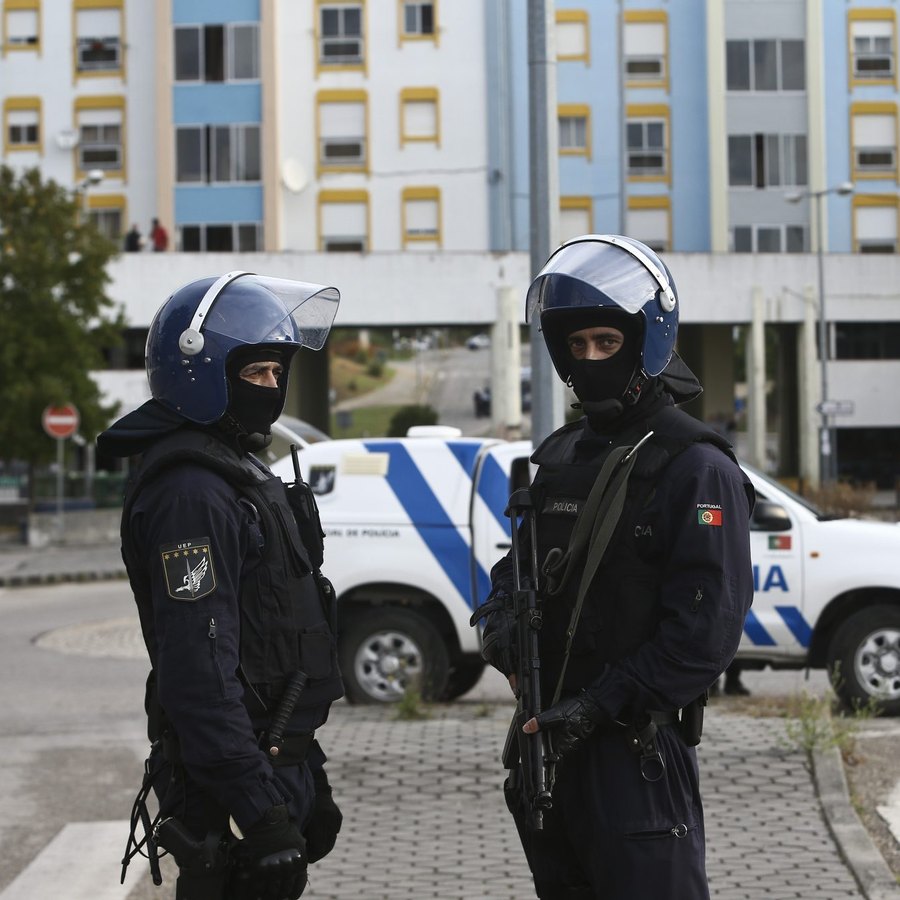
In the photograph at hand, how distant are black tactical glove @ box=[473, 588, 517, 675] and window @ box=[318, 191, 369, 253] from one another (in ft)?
138

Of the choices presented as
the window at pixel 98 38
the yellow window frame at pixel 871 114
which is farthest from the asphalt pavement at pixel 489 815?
the yellow window frame at pixel 871 114

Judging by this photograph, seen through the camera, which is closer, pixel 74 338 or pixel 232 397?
pixel 232 397

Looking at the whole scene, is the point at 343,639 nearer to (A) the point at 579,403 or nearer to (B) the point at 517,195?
(A) the point at 579,403

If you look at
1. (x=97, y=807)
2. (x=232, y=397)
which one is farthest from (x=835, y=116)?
(x=232, y=397)

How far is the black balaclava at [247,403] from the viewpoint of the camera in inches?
157

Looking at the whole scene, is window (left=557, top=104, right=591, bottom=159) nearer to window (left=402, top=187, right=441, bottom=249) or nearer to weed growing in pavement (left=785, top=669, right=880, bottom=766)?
window (left=402, top=187, right=441, bottom=249)

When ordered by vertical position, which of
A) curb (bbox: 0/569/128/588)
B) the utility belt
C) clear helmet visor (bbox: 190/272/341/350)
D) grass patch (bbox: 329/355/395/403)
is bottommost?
curb (bbox: 0/569/128/588)

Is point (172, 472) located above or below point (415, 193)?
below

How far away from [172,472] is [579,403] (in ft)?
3.39

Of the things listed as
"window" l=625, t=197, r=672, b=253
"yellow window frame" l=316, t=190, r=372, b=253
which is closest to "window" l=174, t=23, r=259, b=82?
"yellow window frame" l=316, t=190, r=372, b=253

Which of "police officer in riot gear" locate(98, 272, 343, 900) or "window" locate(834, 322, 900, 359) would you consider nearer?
"police officer in riot gear" locate(98, 272, 343, 900)

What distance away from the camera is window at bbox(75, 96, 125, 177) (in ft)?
150

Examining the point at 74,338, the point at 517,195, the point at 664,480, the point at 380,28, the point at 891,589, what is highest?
the point at 380,28

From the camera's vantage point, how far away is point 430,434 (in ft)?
37.7
